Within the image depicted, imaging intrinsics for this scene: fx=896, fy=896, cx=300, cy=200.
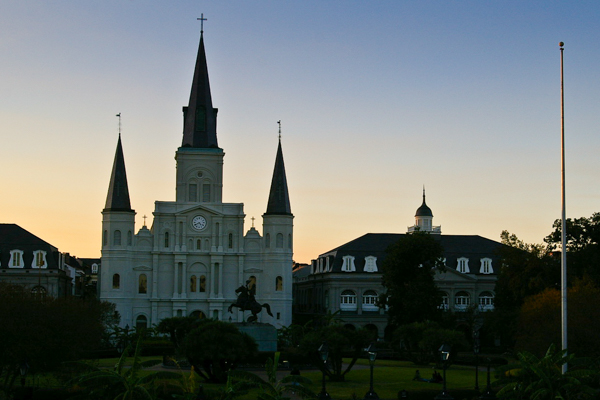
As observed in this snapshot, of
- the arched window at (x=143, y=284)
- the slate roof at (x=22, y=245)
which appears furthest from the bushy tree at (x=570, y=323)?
the slate roof at (x=22, y=245)

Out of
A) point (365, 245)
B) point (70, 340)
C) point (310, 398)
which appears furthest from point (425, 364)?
point (365, 245)

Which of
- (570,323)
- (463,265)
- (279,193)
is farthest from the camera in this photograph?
(463,265)

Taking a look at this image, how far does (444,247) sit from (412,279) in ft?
88.6

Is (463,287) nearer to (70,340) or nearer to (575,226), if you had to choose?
(575,226)

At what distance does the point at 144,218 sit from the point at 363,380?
50.1 meters

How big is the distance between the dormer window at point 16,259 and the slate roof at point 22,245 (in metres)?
0.34

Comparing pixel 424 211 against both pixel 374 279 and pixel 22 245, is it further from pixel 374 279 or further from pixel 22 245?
pixel 22 245

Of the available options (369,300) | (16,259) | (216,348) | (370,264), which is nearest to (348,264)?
(370,264)

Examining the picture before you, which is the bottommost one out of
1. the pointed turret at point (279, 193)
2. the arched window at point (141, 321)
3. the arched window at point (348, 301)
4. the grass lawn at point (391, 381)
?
the grass lawn at point (391, 381)

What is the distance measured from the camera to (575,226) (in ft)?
229

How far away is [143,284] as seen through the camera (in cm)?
9512

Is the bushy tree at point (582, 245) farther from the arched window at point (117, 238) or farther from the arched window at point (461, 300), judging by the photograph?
the arched window at point (117, 238)

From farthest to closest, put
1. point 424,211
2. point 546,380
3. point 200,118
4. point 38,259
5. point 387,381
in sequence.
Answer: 1. point 424,211
2. point 200,118
3. point 38,259
4. point 387,381
5. point 546,380

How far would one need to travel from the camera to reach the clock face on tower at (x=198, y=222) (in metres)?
96.7
